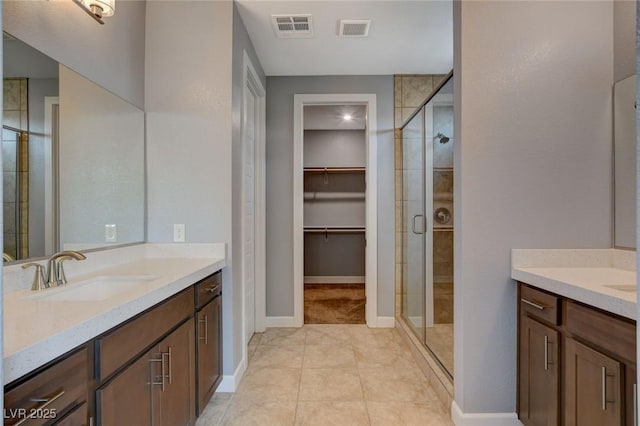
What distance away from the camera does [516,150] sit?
194 cm

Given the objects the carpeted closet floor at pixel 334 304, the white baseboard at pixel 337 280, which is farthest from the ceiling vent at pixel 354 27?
the white baseboard at pixel 337 280

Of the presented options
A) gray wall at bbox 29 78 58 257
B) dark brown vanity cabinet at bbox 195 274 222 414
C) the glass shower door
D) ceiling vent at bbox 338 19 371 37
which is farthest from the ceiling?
dark brown vanity cabinet at bbox 195 274 222 414

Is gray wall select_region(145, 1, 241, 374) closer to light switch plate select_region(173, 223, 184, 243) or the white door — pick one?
light switch plate select_region(173, 223, 184, 243)

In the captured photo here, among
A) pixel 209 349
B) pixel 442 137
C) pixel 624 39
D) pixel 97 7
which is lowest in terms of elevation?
pixel 209 349

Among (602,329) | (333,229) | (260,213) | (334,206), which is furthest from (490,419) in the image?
(334,206)

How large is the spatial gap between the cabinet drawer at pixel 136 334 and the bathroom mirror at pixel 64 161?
61 cm

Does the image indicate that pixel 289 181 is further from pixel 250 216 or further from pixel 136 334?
pixel 136 334

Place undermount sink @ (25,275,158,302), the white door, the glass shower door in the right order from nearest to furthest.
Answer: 1. undermount sink @ (25,275,158,302)
2. the glass shower door
3. the white door

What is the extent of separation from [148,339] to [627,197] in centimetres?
237

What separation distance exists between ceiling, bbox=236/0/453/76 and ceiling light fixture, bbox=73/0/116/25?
34.1 inches

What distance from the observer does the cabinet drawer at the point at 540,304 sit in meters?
1.60

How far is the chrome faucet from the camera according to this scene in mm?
1443

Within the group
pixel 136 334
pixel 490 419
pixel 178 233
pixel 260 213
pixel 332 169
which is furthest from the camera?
pixel 332 169

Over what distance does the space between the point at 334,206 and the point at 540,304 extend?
4360 millimetres
